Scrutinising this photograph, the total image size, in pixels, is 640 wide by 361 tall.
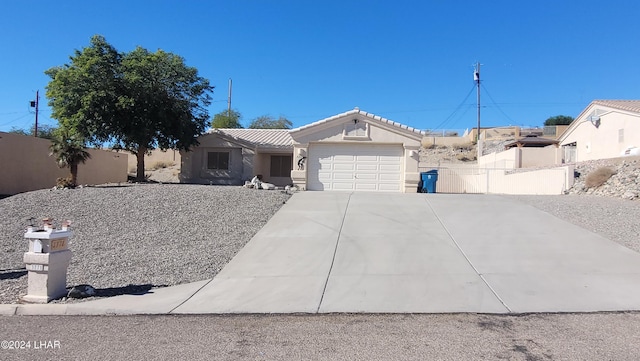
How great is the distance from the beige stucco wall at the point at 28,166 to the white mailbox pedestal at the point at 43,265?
730 inches

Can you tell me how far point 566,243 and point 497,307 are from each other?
17.3 ft

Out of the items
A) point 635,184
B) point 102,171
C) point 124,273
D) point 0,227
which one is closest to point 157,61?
point 102,171

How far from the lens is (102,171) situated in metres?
31.4

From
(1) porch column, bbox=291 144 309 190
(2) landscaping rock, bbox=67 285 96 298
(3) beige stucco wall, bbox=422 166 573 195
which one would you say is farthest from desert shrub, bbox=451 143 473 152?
(2) landscaping rock, bbox=67 285 96 298

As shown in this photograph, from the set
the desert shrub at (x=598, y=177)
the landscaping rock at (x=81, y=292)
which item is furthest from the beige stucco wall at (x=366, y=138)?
the landscaping rock at (x=81, y=292)

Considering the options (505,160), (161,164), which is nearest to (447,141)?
(505,160)

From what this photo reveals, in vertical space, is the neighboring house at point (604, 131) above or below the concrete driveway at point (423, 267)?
above

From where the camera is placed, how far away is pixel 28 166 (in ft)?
82.7

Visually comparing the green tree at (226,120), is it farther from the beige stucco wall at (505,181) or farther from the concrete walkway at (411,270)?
the concrete walkway at (411,270)

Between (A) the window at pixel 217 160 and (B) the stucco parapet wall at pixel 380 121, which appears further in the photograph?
(A) the window at pixel 217 160

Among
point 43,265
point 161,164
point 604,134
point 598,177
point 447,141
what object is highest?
point 447,141

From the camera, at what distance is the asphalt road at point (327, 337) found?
5.62 meters

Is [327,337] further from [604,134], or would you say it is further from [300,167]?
[604,134]

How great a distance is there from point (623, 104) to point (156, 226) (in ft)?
92.4
